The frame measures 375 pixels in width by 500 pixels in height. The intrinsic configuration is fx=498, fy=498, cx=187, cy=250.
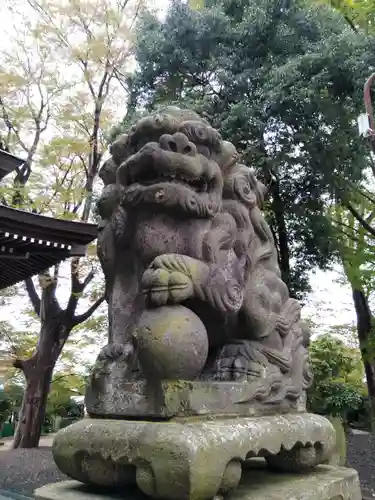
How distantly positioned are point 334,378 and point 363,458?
1.74 m

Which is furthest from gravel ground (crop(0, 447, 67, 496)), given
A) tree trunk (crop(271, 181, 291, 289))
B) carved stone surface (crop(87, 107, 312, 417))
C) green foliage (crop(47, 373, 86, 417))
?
carved stone surface (crop(87, 107, 312, 417))

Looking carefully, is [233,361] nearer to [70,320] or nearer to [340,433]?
[340,433]

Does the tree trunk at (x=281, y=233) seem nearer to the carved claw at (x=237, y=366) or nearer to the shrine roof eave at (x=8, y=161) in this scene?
the shrine roof eave at (x=8, y=161)

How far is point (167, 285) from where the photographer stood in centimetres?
222

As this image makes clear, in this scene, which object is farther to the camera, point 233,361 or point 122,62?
point 122,62

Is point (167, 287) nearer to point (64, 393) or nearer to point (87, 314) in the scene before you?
point (87, 314)

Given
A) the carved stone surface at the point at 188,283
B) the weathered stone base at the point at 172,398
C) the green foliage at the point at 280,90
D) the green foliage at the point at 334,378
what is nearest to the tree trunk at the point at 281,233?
the green foliage at the point at 280,90

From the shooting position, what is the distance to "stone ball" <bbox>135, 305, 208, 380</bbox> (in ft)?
6.86

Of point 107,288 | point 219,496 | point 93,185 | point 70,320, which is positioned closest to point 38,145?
point 93,185

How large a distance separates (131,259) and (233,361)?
75 cm

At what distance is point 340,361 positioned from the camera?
1140 centimetres

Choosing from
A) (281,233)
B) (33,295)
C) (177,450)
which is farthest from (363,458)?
(177,450)

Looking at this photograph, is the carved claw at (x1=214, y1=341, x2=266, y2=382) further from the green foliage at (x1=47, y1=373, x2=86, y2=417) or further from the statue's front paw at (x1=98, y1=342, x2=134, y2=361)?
the green foliage at (x1=47, y1=373, x2=86, y2=417)

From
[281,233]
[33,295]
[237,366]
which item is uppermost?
[281,233]
